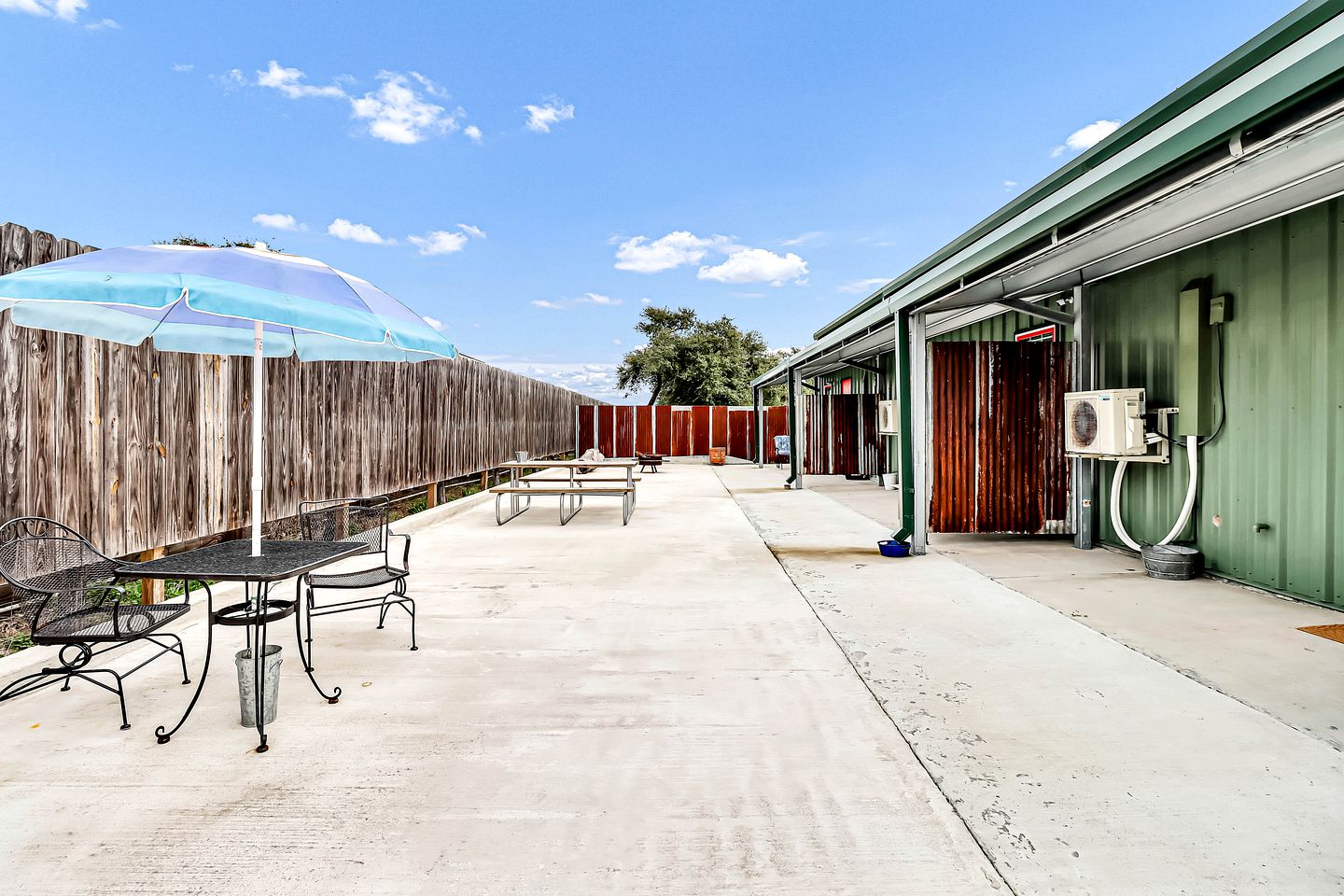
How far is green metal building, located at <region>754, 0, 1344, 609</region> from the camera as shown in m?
2.53

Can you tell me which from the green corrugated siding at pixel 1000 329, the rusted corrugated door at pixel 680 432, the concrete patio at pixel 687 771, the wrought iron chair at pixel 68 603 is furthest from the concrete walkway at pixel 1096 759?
the rusted corrugated door at pixel 680 432

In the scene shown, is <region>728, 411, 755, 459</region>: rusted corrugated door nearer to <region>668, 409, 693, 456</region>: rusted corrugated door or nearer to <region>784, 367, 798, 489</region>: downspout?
<region>668, 409, 693, 456</region>: rusted corrugated door

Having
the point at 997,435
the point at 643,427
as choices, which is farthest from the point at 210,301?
the point at 643,427

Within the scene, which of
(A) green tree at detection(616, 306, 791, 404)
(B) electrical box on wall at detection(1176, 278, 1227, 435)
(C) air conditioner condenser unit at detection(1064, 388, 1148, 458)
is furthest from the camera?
(A) green tree at detection(616, 306, 791, 404)

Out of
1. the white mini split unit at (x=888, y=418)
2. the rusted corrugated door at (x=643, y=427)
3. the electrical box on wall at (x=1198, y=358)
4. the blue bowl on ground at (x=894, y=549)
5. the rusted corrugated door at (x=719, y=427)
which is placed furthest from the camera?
the rusted corrugated door at (x=719, y=427)

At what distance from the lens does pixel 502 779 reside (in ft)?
7.13

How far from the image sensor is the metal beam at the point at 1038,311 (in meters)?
6.59

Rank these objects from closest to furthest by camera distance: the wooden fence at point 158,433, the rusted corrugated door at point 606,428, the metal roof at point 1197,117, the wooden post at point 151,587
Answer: the metal roof at point 1197,117, the wooden fence at point 158,433, the wooden post at point 151,587, the rusted corrugated door at point 606,428

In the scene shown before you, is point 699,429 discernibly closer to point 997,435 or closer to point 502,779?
point 997,435

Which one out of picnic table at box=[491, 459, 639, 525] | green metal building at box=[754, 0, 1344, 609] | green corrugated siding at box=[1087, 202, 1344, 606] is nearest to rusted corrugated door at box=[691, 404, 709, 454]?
picnic table at box=[491, 459, 639, 525]

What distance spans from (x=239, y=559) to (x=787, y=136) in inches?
1089

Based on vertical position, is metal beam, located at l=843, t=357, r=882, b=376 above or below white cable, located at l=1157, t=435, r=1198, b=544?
above

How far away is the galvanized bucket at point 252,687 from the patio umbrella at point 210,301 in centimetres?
52

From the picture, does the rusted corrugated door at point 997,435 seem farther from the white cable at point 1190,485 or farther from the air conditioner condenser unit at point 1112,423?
the white cable at point 1190,485
